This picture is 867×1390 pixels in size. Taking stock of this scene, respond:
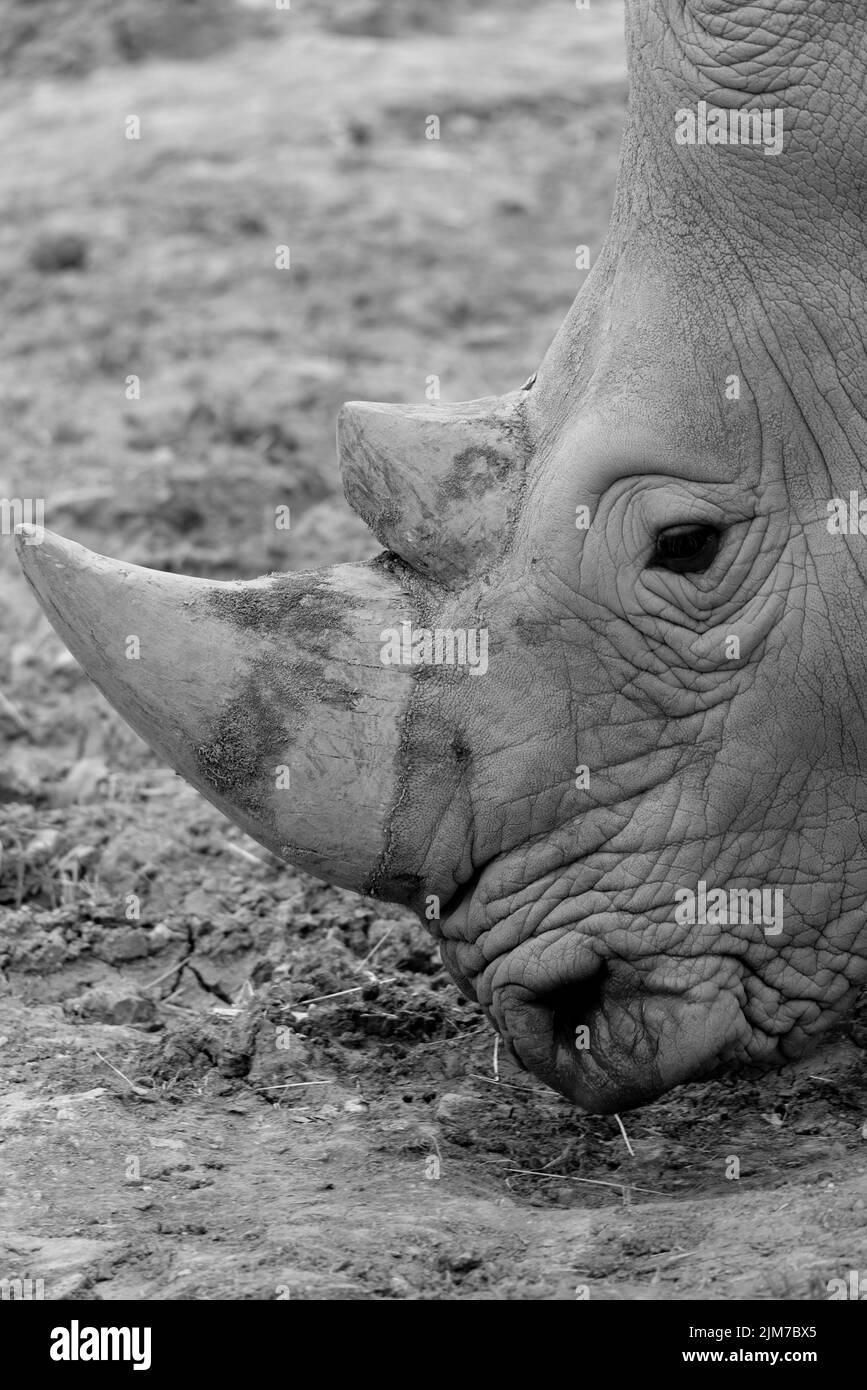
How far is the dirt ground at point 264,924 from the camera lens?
3.66 metres

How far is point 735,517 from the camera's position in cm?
388

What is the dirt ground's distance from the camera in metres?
3.66

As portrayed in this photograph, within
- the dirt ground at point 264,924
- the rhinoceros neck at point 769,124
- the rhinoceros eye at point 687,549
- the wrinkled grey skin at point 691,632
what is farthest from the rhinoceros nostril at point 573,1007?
the rhinoceros neck at point 769,124

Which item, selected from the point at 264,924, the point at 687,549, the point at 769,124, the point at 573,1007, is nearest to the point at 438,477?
the point at 687,549

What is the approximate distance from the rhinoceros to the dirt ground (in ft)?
1.34

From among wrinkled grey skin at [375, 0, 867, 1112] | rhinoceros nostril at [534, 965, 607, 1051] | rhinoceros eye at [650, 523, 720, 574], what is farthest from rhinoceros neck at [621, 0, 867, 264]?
rhinoceros nostril at [534, 965, 607, 1051]

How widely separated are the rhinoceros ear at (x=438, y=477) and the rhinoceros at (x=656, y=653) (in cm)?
7

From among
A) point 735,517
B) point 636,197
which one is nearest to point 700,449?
point 735,517

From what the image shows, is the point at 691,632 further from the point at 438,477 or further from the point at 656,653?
the point at 438,477

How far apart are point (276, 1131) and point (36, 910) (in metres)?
1.29

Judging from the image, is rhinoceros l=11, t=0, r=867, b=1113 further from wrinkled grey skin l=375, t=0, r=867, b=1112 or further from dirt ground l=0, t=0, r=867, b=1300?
dirt ground l=0, t=0, r=867, b=1300

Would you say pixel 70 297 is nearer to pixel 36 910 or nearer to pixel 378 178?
pixel 378 178

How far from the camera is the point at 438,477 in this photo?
409 centimetres
